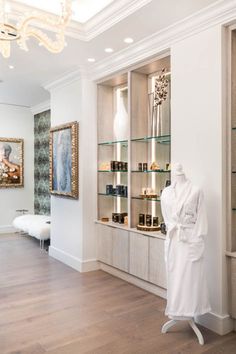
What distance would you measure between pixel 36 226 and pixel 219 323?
4037mm

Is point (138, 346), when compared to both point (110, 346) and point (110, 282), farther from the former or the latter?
point (110, 282)

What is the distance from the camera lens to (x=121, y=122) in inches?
178

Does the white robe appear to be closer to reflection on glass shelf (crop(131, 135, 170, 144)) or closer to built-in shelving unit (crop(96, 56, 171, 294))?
built-in shelving unit (crop(96, 56, 171, 294))

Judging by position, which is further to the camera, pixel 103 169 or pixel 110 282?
pixel 103 169

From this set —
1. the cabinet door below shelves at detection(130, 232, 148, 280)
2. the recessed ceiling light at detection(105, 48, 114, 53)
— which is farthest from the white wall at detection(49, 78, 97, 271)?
the cabinet door below shelves at detection(130, 232, 148, 280)

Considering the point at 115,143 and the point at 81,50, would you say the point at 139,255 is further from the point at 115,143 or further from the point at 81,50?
the point at 81,50

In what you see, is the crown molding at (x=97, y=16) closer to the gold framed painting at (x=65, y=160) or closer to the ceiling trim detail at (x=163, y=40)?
the ceiling trim detail at (x=163, y=40)

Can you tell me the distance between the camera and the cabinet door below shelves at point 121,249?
4172 mm

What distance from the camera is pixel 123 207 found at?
4766 mm

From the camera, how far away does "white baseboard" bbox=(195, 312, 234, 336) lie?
287cm

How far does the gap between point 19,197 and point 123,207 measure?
149 inches

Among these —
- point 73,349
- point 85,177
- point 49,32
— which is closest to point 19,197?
point 85,177

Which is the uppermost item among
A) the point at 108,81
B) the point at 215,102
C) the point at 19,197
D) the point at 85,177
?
the point at 108,81

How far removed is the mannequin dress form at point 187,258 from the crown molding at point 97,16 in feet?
5.75
